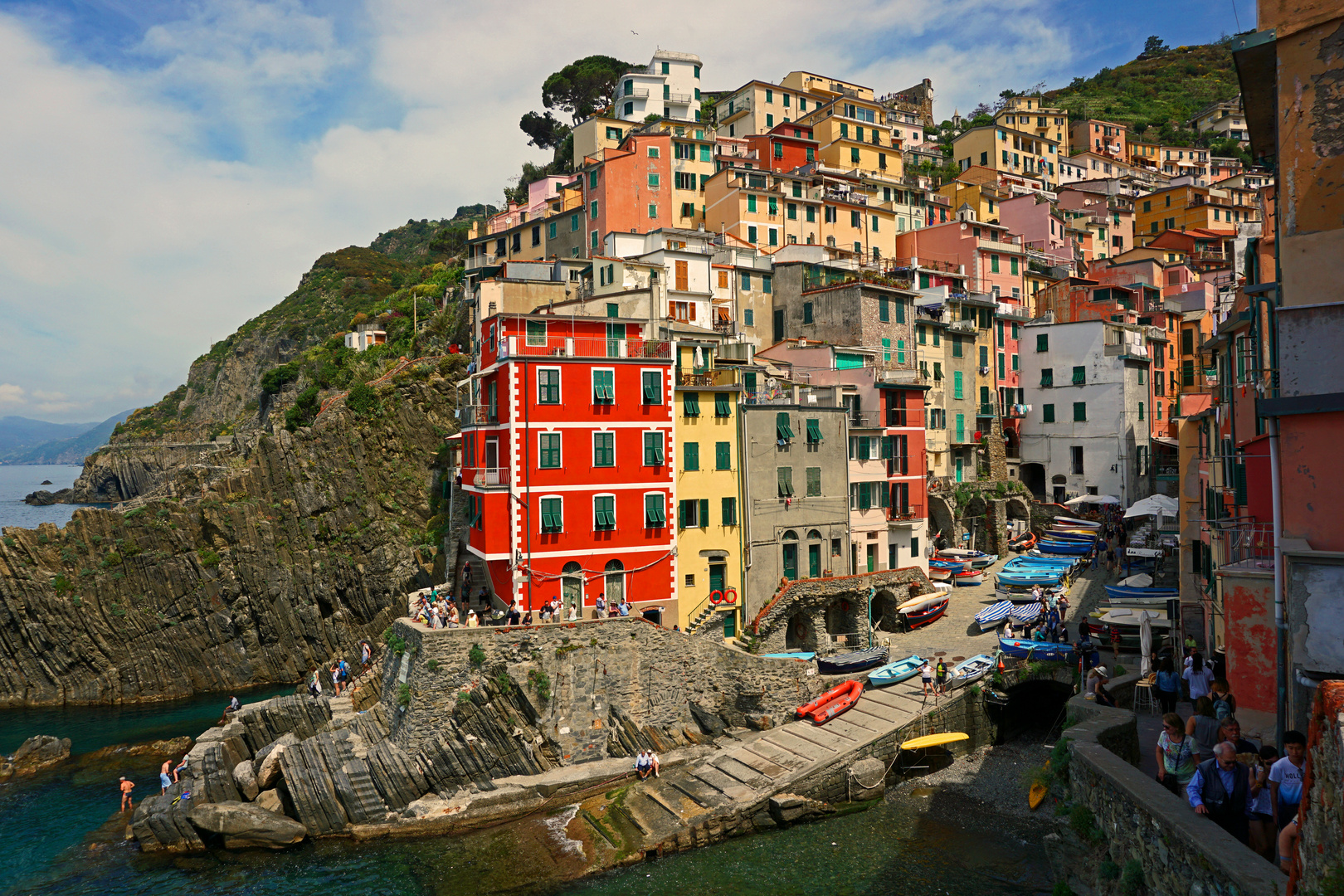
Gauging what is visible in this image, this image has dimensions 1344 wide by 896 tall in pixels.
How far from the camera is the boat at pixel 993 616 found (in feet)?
131

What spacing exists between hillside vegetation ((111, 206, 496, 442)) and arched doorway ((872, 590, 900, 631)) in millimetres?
35513

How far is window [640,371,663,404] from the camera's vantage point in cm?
3747

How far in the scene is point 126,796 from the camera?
3356 cm

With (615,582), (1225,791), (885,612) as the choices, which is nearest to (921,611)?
(885,612)

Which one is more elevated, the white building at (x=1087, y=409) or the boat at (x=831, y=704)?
the white building at (x=1087, y=409)

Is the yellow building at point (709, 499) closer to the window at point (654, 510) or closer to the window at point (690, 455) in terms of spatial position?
the window at point (690, 455)

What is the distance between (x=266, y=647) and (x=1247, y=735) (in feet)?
170

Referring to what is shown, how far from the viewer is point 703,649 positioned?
35.0 meters

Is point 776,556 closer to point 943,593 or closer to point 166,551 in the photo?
point 943,593

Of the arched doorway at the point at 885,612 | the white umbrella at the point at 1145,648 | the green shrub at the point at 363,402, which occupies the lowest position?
the arched doorway at the point at 885,612

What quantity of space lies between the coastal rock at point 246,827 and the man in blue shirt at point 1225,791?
28591 mm

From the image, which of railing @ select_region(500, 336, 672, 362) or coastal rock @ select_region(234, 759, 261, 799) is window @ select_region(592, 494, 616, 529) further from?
coastal rock @ select_region(234, 759, 261, 799)

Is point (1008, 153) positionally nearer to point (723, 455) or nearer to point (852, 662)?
point (723, 455)

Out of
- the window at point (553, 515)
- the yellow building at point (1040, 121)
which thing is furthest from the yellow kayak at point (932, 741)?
the yellow building at point (1040, 121)
